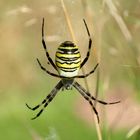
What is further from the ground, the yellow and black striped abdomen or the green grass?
the yellow and black striped abdomen

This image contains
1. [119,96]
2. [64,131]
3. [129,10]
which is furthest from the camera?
[64,131]

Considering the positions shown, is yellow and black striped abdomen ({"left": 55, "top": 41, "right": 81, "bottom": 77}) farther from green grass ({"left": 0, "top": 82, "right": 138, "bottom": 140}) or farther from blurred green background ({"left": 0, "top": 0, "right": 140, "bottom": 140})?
green grass ({"left": 0, "top": 82, "right": 138, "bottom": 140})

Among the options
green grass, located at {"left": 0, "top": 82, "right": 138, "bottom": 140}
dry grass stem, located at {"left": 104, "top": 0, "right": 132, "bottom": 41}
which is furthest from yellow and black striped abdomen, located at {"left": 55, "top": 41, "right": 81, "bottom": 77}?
green grass, located at {"left": 0, "top": 82, "right": 138, "bottom": 140}

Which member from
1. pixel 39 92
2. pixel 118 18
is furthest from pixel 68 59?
pixel 39 92

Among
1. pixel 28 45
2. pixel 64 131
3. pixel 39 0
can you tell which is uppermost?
pixel 39 0

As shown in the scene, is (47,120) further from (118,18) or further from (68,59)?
(68,59)

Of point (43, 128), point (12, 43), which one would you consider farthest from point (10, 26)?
point (43, 128)

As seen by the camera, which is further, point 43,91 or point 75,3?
point 43,91

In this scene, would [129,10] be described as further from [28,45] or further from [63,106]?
[28,45]

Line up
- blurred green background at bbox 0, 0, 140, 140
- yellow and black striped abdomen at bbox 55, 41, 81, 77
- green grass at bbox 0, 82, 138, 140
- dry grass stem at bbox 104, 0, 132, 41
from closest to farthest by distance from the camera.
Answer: yellow and black striped abdomen at bbox 55, 41, 81, 77 → dry grass stem at bbox 104, 0, 132, 41 → blurred green background at bbox 0, 0, 140, 140 → green grass at bbox 0, 82, 138, 140
